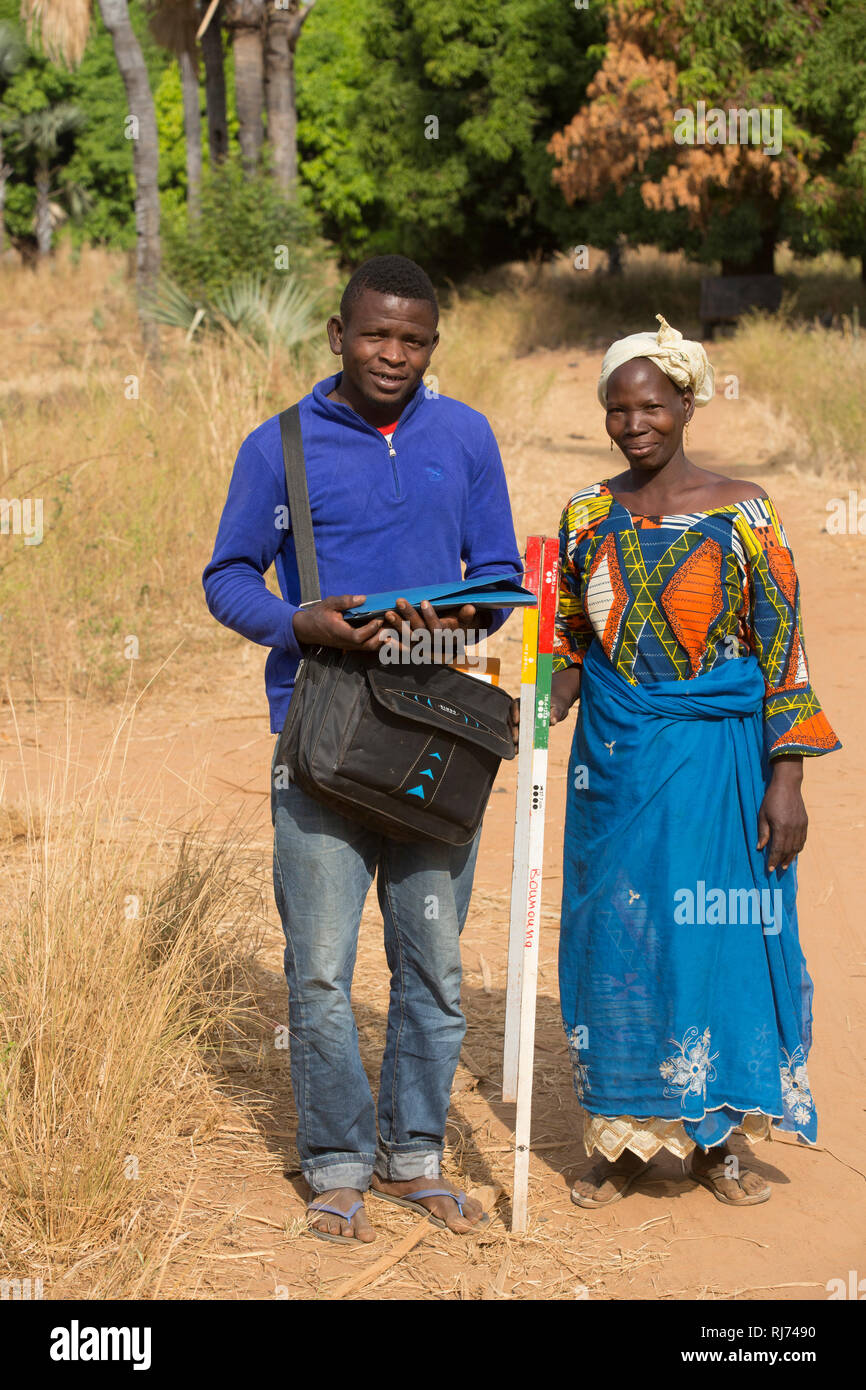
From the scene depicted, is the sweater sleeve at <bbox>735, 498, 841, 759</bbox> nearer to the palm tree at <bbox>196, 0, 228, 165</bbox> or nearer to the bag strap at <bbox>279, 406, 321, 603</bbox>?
the bag strap at <bbox>279, 406, 321, 603</bbox>

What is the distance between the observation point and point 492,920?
5.07m

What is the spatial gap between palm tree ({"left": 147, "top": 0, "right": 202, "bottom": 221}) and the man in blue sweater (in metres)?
20.1

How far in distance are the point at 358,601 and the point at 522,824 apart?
64 cm

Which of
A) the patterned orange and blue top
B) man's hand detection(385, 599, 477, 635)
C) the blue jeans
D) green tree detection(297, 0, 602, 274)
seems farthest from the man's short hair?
green tree detection(297, 0, 602, 274)

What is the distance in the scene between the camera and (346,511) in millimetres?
2822

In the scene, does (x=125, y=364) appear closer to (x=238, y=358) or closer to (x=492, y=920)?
(x=238, y=358)

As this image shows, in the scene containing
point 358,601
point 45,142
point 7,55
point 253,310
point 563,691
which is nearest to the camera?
point 358,601

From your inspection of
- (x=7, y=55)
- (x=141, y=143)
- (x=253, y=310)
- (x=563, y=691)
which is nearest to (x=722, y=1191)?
(x=563, y=691)

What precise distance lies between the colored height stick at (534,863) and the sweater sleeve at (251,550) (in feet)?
1.76

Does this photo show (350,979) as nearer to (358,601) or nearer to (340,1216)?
(340,1216)

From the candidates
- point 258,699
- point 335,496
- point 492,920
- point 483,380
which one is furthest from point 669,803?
point 483,380

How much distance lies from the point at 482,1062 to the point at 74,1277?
146 centimetres

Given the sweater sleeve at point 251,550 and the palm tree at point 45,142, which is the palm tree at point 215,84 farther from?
the sweater sleeve at point 251,550

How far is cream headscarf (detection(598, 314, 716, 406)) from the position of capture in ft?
10.1
